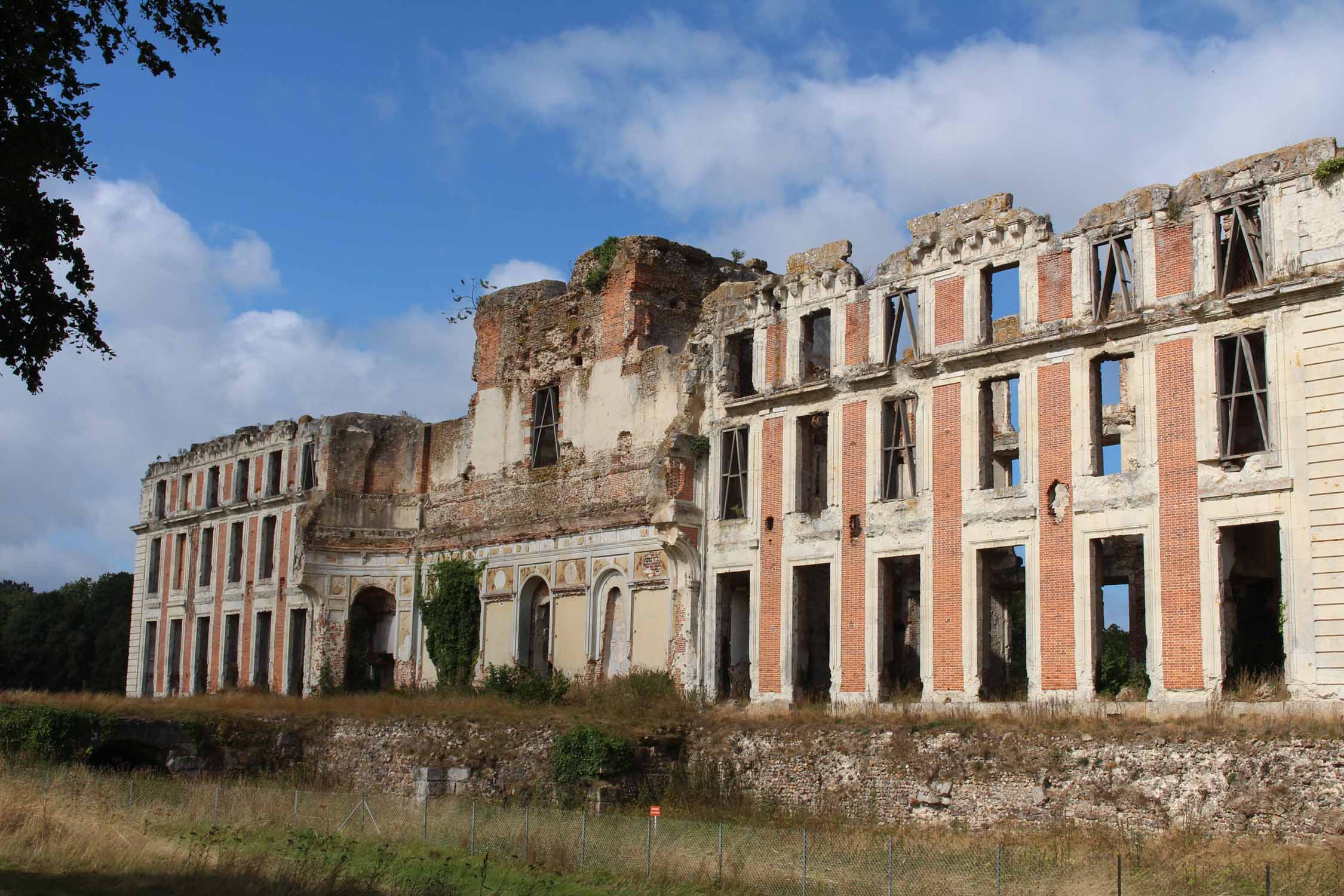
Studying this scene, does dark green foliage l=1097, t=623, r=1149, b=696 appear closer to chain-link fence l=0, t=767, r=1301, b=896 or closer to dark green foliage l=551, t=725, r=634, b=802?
chain-link fence l=0, t=767, r=1301, b=896

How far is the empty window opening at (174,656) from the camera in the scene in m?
44.5

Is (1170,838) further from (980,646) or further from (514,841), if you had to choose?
(514,841)

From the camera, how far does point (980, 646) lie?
24125 millimetres

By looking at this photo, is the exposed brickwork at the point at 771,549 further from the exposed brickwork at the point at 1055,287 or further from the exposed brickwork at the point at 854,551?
the exposed brickwork at the point at 1055,287

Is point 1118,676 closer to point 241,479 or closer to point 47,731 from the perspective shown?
point 47,731

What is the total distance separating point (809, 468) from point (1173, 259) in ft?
28.1

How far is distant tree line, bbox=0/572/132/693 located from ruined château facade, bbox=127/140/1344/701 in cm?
1753

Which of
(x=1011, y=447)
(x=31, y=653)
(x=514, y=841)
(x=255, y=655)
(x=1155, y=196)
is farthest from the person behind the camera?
(x=31, y=653)

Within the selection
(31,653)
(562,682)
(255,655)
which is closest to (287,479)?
(255,655)

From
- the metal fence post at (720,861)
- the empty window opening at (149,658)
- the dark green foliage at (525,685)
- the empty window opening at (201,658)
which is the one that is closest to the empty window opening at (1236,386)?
the metal fence post at (720,861)

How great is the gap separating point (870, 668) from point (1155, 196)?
9.57 meters

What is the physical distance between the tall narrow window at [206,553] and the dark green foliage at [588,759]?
22626mm

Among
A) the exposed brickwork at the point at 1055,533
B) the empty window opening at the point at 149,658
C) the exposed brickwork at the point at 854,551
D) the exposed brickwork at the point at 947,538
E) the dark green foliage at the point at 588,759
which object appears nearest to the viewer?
the exposed brickwork at the point at 1055,533

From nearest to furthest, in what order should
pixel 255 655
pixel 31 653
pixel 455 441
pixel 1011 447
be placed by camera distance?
pixel 1011 447, pixel 455 441, pixel 255 655, pixel 31 653
